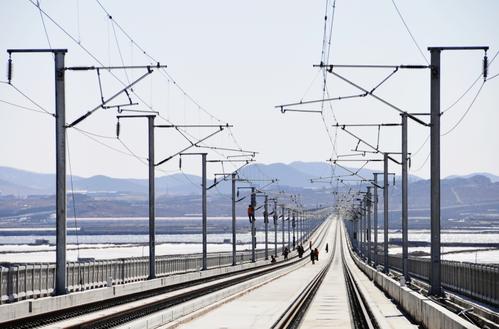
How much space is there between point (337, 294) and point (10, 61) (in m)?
27.4

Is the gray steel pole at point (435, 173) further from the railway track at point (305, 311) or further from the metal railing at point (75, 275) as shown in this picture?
the metal railing at point (75, 275)

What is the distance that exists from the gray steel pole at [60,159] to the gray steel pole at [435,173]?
17.0 metres

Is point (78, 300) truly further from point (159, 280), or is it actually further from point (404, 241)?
point (159, 280)

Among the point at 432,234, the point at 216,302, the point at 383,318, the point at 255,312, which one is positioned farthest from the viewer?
the point at 216,302

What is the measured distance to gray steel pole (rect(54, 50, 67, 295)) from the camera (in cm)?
4716

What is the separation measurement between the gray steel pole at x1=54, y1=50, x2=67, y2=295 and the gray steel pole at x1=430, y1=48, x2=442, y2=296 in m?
17.0

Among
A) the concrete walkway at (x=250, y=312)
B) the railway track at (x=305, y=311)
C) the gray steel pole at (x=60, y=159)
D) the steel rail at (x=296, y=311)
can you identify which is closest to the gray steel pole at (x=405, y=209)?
the railway track at (x=305, y=311)

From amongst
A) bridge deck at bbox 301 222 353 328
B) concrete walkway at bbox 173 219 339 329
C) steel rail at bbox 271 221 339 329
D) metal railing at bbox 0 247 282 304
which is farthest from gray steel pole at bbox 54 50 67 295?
bridge deck at bbox 301 222 353 328

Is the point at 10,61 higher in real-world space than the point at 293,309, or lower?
higher

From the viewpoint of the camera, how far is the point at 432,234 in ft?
120

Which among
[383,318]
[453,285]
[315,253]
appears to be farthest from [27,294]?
[315,253]

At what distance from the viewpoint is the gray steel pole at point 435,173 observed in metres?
36.0

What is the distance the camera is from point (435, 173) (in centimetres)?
3634

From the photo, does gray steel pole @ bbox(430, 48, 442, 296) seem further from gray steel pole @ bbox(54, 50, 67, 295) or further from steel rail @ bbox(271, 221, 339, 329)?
gray steel pole @ bbox(54, 50, 67, 295)
